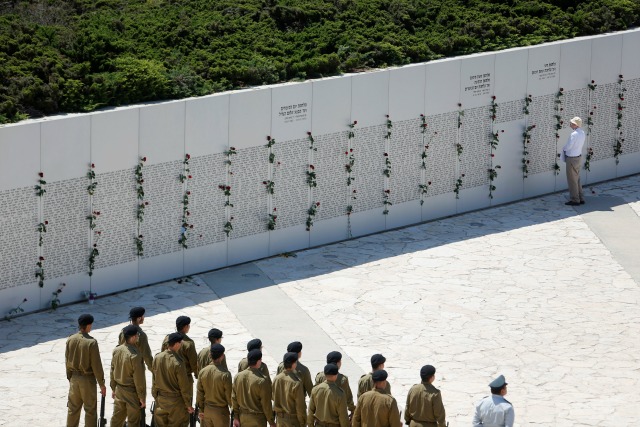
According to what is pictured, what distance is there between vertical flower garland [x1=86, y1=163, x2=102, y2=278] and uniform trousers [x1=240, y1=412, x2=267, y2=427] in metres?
5.92

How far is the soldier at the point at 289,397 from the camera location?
590 inches

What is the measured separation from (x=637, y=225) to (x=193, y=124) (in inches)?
A: 333

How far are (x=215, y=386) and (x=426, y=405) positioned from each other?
2.44m

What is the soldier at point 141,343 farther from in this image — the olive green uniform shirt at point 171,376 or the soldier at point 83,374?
the soldier at point 83,374

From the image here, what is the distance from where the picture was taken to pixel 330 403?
1465 centimetres

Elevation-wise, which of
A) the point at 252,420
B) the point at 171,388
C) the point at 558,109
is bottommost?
the point at 252,420

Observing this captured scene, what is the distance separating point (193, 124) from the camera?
21.1 meters

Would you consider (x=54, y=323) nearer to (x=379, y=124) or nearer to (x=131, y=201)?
(x=131, y=201)

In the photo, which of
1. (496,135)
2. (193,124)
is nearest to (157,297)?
(193,124)

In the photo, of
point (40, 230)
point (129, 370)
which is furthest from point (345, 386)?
point (40, 230)

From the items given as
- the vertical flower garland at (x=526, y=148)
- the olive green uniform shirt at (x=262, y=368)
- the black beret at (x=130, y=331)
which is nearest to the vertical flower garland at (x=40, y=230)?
the black beret at (x=130, y=331)

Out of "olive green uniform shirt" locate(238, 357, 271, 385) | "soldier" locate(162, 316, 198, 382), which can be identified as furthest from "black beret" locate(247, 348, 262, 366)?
"soldier" locate(162, 316, 198, 382)

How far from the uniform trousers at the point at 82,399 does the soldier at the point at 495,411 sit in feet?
15.5

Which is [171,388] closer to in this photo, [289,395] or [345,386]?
[289,395]
